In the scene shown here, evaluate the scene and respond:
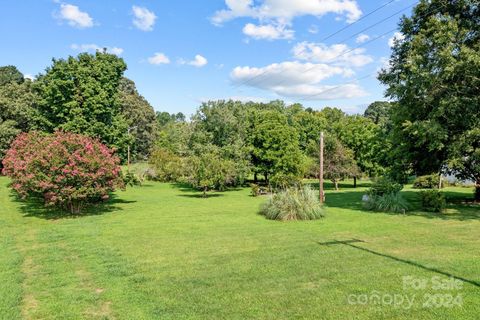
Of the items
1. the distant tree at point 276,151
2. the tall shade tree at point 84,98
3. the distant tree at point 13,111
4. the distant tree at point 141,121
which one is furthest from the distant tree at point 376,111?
the tall shade tree at point 84,98

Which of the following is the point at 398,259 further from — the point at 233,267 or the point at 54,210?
the point at 54,210

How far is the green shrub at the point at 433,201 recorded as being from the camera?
1667cm

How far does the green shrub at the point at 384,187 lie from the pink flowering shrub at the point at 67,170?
12.7 m

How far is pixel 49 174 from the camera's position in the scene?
1557 cm

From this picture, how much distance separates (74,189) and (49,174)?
1182 millimetres

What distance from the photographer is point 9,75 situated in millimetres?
59906

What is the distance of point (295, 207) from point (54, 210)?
468 inches

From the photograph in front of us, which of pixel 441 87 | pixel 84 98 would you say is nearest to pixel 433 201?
pixel 441 87

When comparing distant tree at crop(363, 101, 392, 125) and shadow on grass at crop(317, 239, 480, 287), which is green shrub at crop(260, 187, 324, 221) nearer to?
shadow on grass at crop(317, 239, 480, 287)

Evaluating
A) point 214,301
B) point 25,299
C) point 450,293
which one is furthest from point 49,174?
point 450,293

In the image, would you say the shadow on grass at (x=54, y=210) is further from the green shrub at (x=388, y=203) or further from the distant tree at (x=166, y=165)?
the distant tree at (x=166, y=165)

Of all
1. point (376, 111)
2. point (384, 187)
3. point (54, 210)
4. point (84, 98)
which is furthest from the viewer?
point (376, 111)

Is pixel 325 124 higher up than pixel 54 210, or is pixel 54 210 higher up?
pixel 325 124

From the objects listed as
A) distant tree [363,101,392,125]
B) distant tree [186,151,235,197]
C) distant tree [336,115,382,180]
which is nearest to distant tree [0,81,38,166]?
distant tree [186,151,235,197]
